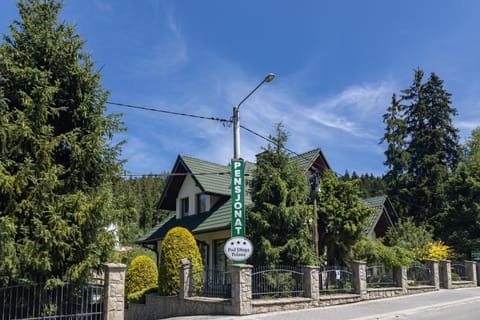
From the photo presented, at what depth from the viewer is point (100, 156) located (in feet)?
38.9

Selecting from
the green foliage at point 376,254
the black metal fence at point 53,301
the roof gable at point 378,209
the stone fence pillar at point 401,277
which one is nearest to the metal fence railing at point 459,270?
the roof gable at point 378,209

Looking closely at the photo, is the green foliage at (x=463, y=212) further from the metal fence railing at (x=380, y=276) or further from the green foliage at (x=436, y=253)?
the metal fence railing at (x=380, y=276)

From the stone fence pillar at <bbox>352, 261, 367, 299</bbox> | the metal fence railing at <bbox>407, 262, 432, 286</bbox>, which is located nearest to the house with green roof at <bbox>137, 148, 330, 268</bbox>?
the stone fence pillar at <bbox>352, 261, 367, 299</bbox>

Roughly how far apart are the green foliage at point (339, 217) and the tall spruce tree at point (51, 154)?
388 inches

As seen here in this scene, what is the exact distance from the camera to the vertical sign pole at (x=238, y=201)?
15.0 metres

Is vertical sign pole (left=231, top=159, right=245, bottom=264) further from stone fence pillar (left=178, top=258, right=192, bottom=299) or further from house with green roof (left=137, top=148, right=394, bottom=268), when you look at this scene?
house with green roof (left=137, top=148, right=394, bottom=268)

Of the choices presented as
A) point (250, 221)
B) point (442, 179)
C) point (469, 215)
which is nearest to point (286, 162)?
point (250, 221)

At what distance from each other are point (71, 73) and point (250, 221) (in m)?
7.99

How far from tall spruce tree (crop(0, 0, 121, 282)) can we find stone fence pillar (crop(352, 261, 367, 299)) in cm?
1005

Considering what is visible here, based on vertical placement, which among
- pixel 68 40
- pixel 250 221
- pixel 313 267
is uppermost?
pixel 68 40

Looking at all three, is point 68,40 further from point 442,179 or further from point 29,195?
point 442,179

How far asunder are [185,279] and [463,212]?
24672mm

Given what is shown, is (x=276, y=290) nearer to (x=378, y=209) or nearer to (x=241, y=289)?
(x=241, y=289)

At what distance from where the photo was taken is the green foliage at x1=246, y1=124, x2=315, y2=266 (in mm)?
15688
